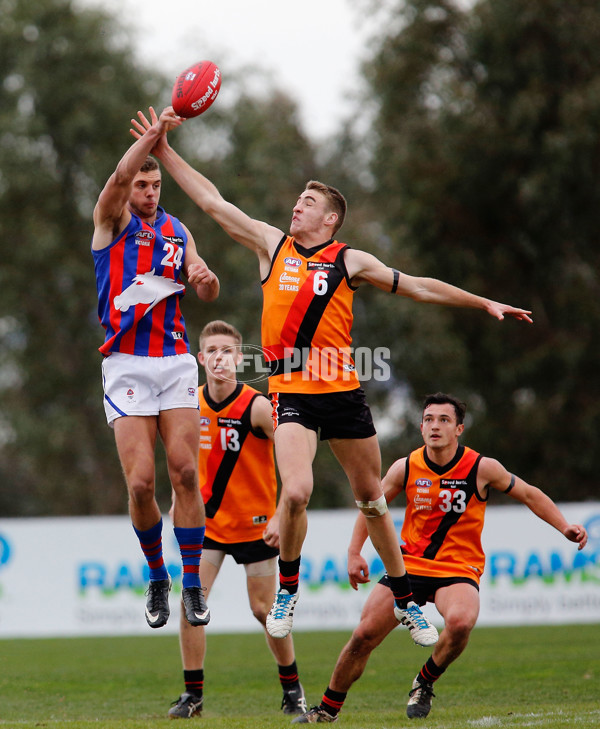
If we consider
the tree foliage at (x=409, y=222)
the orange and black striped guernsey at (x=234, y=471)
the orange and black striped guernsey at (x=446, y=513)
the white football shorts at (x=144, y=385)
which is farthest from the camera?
the tree foliage at (x=409, y=222)

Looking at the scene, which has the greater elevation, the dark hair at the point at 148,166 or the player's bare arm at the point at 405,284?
the dark hair at the point at 148,166

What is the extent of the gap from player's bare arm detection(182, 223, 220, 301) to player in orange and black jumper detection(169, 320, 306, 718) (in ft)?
5.57

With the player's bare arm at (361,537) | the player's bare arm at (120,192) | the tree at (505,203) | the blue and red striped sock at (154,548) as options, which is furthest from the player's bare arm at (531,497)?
the tree at (505,203)

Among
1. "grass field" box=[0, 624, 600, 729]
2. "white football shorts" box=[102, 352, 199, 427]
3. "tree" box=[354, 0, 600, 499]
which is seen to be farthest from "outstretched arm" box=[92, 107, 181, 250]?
"tree" box=[354, 0, 600, 499]

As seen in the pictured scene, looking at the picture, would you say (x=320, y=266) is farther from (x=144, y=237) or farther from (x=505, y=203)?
(x=505, y=203)

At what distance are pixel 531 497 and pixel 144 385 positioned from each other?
3079mm

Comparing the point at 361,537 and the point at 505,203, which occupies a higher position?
the point at 505,203

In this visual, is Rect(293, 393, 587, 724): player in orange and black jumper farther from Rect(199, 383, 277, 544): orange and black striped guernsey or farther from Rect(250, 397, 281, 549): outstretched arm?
Rect(199, 383, 277, 544): orange and black striped guernsey

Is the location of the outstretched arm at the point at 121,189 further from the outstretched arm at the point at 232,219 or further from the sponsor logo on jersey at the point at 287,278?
the sponsor logo on jersey at the point at 287,278

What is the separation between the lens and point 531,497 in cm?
795

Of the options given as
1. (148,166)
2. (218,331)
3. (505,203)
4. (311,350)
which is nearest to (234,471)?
(218,331)

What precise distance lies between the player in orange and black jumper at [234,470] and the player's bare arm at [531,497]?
1.90 m

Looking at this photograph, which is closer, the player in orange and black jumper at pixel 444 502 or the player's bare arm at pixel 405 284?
the player's bare arm at pixel 405 284

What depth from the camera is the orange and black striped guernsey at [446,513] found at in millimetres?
8289
